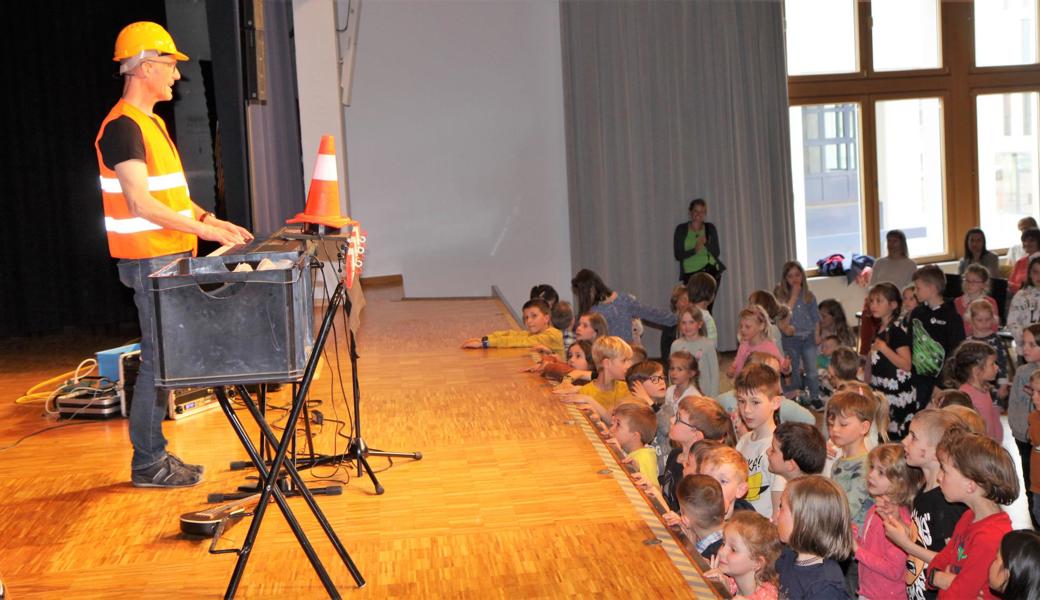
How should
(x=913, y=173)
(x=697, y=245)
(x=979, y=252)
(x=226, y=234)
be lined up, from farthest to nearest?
1. (x=913, y=173)
2. (x=697, y=245)
3. (x=979, y=252)
4. (x=226, y=234)

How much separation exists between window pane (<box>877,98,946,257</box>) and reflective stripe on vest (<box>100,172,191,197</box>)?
9.02m

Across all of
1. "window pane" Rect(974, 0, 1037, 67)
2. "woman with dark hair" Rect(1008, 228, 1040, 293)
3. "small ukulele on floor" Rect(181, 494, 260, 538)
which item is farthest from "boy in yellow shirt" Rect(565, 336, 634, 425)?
"window pane" Rect(974, 0, 1037, 67)

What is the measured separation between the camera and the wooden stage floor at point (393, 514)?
2.93 metres

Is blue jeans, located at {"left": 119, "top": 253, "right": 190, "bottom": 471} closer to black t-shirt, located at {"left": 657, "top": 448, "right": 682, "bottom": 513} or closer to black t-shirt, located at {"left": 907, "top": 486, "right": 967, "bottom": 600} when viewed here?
black t-shirt, located at {"left": 657, "top": 448, "right": 682, "bottom": 513}

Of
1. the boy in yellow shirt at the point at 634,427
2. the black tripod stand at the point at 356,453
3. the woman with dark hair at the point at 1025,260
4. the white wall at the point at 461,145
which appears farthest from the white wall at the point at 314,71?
the woman with dark hair at the point at 1025,260

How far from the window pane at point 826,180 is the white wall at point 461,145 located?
99.4 inches

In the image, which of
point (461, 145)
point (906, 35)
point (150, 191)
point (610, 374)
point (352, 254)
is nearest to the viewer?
point (352, 254)

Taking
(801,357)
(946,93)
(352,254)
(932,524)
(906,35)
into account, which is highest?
(906,35)

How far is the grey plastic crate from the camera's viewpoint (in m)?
2.61

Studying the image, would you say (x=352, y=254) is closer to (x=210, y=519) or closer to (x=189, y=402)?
(x=210, y=519)

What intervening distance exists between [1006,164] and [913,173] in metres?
1.13

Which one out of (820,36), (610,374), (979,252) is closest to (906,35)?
(820,36)

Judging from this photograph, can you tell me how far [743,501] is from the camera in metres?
3.56

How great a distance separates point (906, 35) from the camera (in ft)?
36.8
